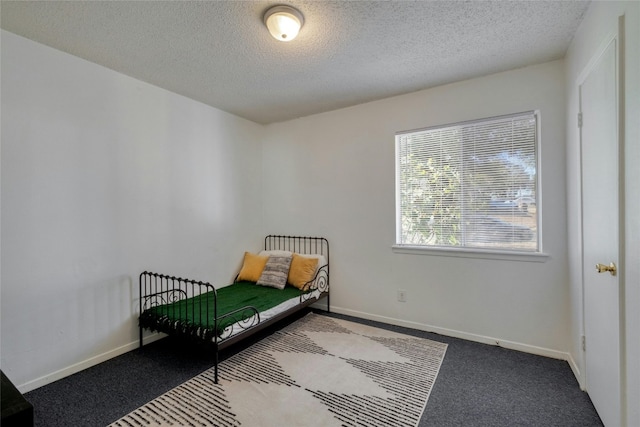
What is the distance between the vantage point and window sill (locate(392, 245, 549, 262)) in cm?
253

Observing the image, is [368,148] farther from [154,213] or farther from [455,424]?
[455,424]

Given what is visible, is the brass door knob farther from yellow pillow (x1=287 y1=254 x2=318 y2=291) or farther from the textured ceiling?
yellow pillow (x1=287 y1=254 x2=318 y2=291)

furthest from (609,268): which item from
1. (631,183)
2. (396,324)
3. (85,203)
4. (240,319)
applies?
(85,203)

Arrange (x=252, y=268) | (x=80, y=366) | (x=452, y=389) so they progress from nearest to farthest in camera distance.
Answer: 1. (x=452, y=389)
2. (x=80, y=366)
3. (x=252, y=268)

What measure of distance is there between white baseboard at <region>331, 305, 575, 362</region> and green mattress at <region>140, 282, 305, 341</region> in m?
0.80

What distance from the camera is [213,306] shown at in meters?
2.78

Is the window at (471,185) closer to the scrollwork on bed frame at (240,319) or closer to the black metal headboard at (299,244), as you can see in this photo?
the black metal headboard at (299,244)

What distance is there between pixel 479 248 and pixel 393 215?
0.90 m

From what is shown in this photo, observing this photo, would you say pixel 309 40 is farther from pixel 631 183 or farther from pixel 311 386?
pixel 311 386

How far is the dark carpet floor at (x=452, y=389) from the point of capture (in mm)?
1792

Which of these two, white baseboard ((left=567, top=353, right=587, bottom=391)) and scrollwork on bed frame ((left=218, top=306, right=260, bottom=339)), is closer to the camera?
white baseboard ((left=567, top=353, right=587, bottom=391))

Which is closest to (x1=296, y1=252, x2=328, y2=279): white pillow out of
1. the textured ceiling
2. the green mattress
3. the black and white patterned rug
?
the green mattress

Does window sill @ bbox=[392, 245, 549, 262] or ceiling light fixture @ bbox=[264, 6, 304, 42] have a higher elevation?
ceiling light fixture @ bbox=[264, 6, 304, 42]

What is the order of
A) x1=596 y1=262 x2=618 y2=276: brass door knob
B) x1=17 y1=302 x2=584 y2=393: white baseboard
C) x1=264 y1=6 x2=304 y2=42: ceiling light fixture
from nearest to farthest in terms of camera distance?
x1=596 y1=262 x2=618 y2=276: brass door knob → x1=264 y1=6 x2=304 y2=42: ceiling light fixture → x1=17 y1=302 x2=584 y2=393: white baseboard
